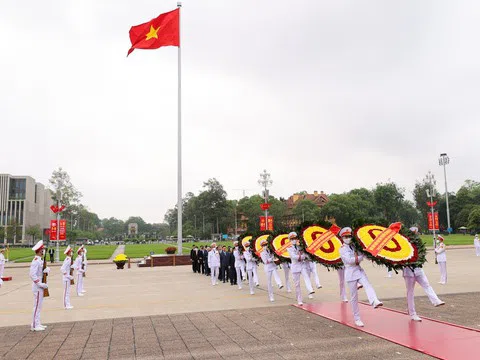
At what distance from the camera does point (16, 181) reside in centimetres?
10712

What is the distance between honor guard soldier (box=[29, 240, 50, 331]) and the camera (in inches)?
364

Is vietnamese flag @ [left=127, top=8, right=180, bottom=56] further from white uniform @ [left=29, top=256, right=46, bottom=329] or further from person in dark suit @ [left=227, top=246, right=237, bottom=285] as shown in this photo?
white uniform @ [left=29, top=256, right=46, bottom=329]

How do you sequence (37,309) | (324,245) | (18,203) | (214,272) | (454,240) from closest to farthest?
(37,309)
(324,245)
(214,272)
(454,240)
(18,203)

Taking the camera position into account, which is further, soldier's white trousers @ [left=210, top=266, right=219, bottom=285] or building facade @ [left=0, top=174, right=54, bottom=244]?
building facade @ [left=0, top=174, right=54, bottom=244]

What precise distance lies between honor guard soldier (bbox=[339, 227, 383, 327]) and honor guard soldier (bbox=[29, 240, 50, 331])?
24.0ft

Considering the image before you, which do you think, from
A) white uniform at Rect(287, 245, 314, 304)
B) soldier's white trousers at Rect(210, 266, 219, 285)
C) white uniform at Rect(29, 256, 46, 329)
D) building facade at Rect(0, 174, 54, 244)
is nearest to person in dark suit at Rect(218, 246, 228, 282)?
soldier's white trousers at Rect(210, 266, 219, 285)

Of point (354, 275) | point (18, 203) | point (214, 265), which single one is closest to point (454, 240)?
point (214, 265)

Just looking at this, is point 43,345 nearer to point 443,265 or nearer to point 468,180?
point 443,265

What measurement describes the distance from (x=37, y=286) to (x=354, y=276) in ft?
25.2

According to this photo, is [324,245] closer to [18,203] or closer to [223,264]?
[223,264]

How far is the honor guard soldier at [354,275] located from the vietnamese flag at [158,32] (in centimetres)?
2031

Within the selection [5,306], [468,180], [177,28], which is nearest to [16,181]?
[177,28]

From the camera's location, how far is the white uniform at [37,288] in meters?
9.25

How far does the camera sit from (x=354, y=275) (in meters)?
8.84
